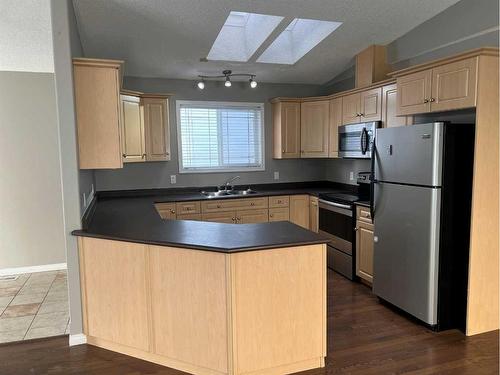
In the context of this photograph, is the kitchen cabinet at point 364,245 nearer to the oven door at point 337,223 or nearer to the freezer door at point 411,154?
the oven door at point 337,223

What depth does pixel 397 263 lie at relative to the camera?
3.24 meters

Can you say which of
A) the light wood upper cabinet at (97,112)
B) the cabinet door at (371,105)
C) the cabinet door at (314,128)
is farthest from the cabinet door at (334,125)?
the light wood upper cabinet at (97,112)

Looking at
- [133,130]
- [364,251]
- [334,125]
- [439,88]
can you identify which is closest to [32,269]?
[133,130]

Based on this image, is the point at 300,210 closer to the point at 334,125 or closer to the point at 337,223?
the point at 337,223

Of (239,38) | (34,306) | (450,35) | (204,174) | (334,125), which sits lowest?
(34,306)

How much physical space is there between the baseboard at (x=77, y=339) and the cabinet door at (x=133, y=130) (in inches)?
72.2

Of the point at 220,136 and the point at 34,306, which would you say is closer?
the point at 34,306

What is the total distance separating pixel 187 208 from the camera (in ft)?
15.1

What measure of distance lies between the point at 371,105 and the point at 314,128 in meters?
1.13

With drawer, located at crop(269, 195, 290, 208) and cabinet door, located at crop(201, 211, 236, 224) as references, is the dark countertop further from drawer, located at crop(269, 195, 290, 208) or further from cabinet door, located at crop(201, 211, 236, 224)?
drawer, located at crop(269, 195, 290, 208)

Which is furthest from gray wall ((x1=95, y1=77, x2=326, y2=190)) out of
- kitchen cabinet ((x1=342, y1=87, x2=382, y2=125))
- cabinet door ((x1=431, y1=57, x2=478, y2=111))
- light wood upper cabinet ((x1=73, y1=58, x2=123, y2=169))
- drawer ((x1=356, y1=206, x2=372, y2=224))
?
cabinet door ((x1=431, y1=57, x2=478, y2=111))

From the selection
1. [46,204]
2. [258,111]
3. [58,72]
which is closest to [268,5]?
[58,72]

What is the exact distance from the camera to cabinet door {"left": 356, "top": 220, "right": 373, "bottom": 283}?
380cm

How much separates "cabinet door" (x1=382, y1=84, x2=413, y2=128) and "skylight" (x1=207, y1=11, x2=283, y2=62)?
4.56 ft
